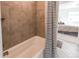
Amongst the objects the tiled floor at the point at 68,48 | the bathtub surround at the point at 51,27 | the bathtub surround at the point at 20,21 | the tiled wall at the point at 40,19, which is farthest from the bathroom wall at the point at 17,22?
the tiled floor at the point at 68,48

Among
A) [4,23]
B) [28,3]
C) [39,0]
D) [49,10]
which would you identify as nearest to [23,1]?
[28,3]

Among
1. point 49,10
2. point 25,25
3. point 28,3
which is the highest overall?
point 28,3

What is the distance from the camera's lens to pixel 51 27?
1256 mm

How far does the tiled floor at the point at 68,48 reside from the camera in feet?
4.22

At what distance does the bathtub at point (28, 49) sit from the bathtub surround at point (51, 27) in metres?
0.38

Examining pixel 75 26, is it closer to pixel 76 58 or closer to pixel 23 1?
pixel 76 58

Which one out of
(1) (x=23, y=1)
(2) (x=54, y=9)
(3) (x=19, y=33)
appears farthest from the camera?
(1) (x=23, y=1)

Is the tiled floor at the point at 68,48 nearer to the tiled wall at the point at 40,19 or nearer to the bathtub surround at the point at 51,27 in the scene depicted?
the bathtub surround at the point at 51,27

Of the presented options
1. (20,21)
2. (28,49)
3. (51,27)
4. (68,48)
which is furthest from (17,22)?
(68,48)

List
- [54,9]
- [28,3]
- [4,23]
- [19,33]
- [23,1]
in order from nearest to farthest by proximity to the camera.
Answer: [54,9] → [4,23] → [19,33] → [23,1] → [28,3]

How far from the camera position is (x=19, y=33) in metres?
2.37

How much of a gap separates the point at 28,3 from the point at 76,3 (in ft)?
5.51

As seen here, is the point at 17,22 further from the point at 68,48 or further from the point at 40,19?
the point at 68,48

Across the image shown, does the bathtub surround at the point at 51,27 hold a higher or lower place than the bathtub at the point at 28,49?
higher
